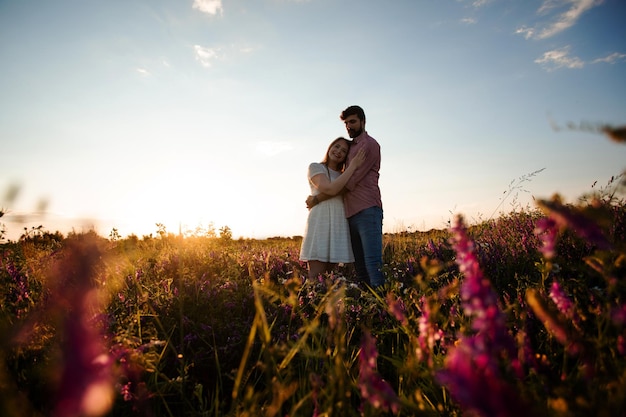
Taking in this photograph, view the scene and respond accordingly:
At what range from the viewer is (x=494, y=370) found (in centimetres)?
74

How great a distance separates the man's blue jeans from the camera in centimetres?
554

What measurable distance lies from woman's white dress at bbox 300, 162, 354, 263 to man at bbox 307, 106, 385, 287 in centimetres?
13

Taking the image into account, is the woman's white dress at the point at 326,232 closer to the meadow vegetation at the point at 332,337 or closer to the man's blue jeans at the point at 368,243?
the man's blue jeans at the point at 368,243

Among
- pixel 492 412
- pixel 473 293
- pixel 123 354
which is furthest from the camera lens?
pixel 123 354

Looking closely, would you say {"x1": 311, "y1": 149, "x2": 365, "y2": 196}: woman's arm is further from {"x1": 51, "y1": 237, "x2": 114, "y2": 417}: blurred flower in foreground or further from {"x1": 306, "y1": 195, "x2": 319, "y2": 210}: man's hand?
{"x1": 51, "y1": 237, "x2": 114, "y2": 417}: blurred flower in foreground

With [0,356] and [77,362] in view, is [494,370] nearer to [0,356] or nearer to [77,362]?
[77,362]

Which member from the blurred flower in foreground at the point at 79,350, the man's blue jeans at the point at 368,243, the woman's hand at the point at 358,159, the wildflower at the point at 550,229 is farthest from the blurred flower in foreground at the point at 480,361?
the woman's hand at the point at 358,159

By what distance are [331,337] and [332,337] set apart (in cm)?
36

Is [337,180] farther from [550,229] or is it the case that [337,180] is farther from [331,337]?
[550,229]

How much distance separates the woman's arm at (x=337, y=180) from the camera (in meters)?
Result: 5.65

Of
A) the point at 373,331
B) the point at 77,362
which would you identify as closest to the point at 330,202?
the point at 373,331

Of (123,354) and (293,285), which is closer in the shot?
(293,285)

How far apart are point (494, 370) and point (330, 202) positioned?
17.3ft

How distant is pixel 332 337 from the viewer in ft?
7.93
